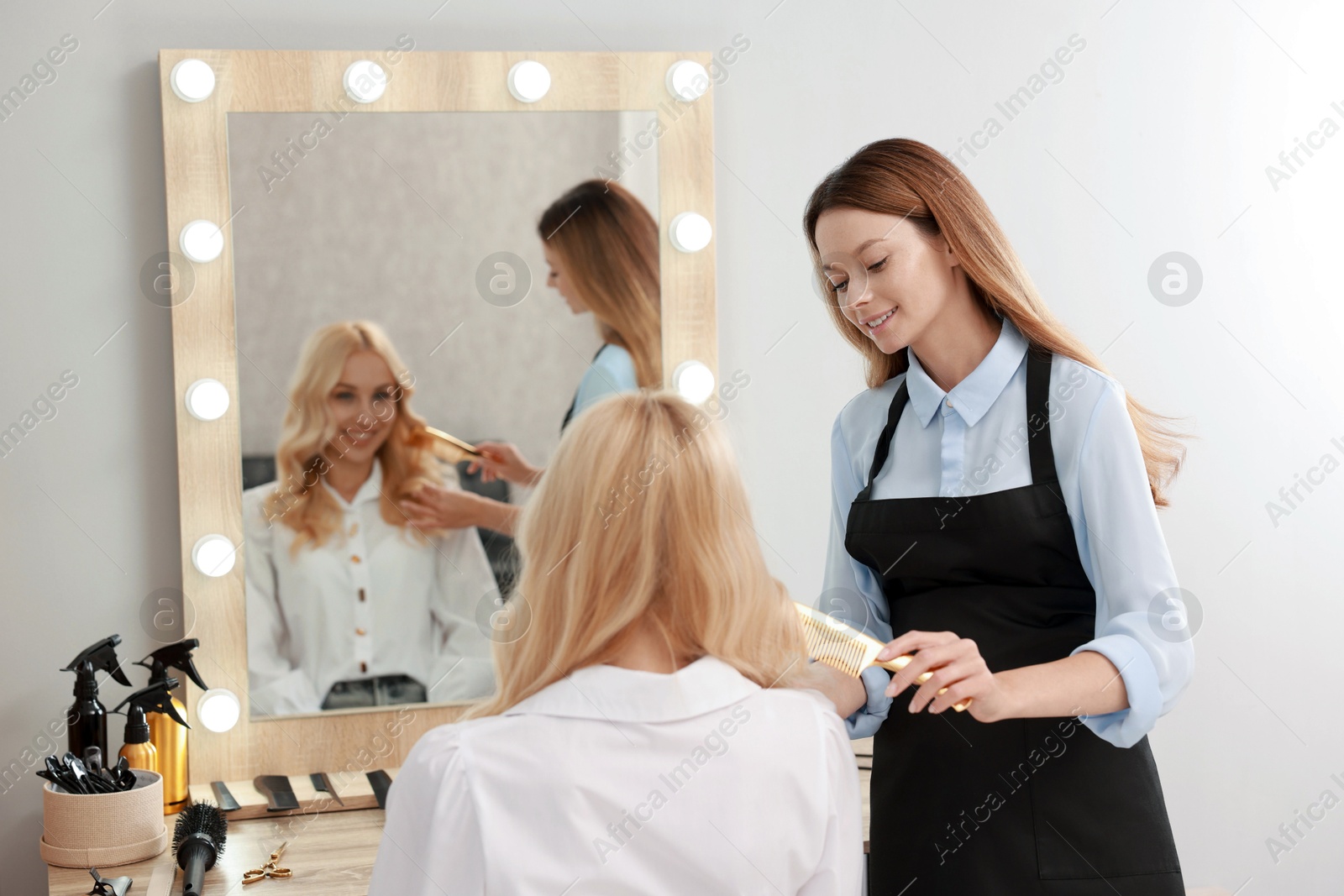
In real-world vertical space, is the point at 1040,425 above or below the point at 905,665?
above

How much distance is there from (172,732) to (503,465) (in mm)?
522

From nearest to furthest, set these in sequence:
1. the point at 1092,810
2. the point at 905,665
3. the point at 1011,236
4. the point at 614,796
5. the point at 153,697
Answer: the point at 614,796 → the point at 905,665 → the point at 1092,810 → the point at 153,697 → the point at 1011,236

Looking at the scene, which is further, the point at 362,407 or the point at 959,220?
the point at 362,407

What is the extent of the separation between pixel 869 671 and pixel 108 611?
966 mm

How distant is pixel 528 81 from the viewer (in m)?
1.47

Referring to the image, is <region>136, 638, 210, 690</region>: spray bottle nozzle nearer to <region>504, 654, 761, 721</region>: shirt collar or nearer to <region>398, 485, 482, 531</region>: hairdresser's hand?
<region>398, 485, 482, 531</region>: hairdresser's hand

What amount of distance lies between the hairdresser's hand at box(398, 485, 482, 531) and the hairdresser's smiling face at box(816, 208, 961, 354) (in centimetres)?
63

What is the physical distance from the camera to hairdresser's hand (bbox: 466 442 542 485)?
1491 millimetres

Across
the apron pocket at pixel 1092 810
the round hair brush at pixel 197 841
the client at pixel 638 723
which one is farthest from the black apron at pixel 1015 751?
the round hair brush at pixel 197 841

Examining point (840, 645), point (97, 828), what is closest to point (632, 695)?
point (840, 645)

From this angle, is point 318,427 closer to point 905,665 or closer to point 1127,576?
point 905,665

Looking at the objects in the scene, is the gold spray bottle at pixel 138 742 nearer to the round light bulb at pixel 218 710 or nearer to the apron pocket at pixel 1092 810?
the round light bulb at pixel 218 710

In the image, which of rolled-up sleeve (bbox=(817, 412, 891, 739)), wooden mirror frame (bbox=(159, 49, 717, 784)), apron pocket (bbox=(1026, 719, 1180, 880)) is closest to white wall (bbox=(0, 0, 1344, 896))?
wooden mirror frame (bbox=(159, 49, 717, 784))

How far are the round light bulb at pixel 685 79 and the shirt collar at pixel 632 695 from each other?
934mm
